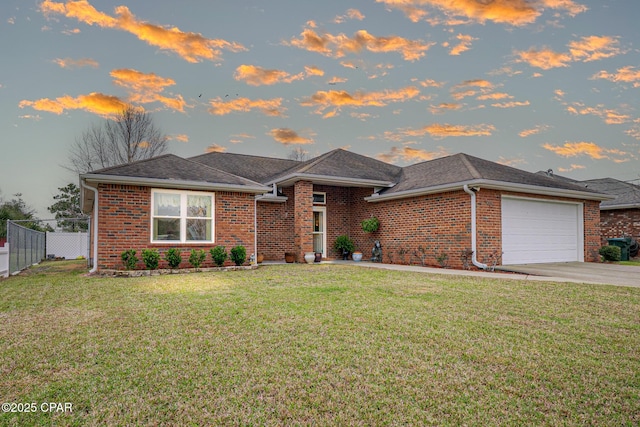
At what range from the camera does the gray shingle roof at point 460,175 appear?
12.7 meters

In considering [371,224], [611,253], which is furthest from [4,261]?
[611,253]

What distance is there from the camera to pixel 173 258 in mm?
11156

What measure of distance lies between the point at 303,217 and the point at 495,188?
22.1ft

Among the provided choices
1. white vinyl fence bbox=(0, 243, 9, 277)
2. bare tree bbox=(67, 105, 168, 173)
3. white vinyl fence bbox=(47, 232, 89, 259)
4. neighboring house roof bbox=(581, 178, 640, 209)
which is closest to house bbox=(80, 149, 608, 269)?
white vinyl fence bbox=(0, 243, 9, 277)

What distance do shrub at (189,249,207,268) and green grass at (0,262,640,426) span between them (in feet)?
14.7

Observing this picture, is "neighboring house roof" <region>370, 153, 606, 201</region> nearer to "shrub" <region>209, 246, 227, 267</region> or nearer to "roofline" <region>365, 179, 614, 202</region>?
"roofline" <region>365, 179, 614, 202</region>

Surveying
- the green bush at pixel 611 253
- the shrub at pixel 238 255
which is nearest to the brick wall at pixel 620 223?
the green bush at pixel 611 253

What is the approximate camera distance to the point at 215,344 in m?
4.14

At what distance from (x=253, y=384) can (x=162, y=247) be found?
374 inches

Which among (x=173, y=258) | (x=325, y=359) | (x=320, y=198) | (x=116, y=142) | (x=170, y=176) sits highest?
(x=116, y=142)

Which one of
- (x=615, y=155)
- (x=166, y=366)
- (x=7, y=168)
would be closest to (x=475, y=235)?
(x=166, y=366)

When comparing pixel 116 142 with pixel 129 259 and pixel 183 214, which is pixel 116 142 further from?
pixel 129 259

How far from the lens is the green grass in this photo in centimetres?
272

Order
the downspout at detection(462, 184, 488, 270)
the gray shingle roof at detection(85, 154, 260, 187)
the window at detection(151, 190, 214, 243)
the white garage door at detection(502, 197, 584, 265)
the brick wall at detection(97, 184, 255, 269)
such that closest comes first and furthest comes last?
the brick wall at detection(97, 184, 255, 269) < the gray shingle roof at detection(85, 154, 260, 187) < the window at detection(151, 190, 214, 243) < the downspout at detection(462, 184, 488, 270) < the white garage door at detection(502, 197, 584, 265)
